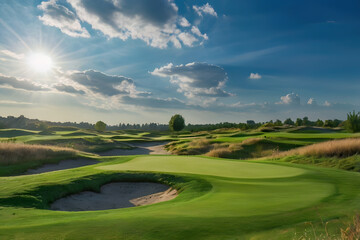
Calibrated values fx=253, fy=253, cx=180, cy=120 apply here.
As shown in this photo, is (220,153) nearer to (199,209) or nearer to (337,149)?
(337,149)

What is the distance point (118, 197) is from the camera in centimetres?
1280

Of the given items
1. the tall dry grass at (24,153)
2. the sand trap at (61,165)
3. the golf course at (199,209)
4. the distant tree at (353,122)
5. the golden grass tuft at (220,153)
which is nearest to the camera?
the golf course at (199,209)

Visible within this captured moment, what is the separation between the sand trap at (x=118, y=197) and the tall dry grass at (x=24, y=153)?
15592 millimetres

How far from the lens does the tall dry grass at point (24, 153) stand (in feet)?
79.0

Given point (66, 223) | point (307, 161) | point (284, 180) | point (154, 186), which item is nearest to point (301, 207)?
point (284, 180)

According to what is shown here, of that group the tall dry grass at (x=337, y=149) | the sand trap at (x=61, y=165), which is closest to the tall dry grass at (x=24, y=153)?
the sand trap at (x=61, y=165)

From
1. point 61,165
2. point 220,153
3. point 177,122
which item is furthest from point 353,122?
point 177,122

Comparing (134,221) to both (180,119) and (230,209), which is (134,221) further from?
(180,119)

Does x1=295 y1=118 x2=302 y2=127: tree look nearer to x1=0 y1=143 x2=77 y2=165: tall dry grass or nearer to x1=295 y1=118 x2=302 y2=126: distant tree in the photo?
x1=295 y1=118 x2=302 y2=126: distant tree

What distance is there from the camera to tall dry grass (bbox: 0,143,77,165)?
24.1 meters

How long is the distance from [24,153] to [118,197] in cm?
1822

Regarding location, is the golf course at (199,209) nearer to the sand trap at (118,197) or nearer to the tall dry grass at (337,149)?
the sand trap at (118,197)

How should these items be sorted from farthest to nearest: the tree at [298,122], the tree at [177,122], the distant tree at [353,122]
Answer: the tree at [298,122]
the tree at [177,122]
the distant tree at [353,122]

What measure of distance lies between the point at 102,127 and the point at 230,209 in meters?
119
